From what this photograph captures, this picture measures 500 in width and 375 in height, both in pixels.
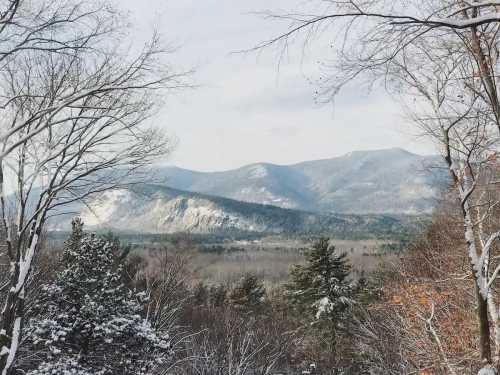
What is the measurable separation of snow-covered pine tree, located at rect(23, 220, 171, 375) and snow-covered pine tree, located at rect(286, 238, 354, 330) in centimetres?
1340

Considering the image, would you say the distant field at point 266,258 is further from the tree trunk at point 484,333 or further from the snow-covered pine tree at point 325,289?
the tree trunk at point 484,333

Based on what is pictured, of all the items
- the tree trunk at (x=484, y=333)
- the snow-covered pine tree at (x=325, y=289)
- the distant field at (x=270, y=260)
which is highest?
the tree trunk at (x=484, y=333)

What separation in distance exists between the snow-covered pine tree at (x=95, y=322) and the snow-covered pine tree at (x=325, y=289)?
1340cm

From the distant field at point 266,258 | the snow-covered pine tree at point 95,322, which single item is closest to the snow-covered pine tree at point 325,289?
the snow-covered pine tree at point 95,322

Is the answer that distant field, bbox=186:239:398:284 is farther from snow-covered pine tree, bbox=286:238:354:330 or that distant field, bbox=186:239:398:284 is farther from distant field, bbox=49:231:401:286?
snow-covered pine tree, bbox=286:238:354:330

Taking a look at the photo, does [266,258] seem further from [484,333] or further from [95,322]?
[484,333]

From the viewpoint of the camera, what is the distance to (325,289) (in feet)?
88.0

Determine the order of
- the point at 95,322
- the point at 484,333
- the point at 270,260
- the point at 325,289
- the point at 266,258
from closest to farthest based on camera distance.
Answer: the point at 484,333, the point at 95,322, the point at 325,289, the point at 270,260, the point at 266,258

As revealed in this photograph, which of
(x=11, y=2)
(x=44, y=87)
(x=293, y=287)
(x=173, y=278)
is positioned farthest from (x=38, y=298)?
(x=293, y=287)

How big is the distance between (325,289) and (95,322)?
16164 mm

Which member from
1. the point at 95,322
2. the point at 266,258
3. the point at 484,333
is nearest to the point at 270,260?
the point at 266,258

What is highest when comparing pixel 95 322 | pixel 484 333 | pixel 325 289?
pixel 484 333

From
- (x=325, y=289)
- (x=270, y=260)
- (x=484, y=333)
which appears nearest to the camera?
(x=484, y=333)

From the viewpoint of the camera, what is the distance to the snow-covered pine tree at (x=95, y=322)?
44.6 feet
